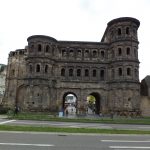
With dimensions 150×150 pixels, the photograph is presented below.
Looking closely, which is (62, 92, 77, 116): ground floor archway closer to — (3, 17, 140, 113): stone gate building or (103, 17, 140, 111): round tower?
(3, 17, 140, 113): stone gate building

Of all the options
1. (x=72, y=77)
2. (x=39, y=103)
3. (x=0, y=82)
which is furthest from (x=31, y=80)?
(x=0, y=82)

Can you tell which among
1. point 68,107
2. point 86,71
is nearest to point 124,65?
point 86,71

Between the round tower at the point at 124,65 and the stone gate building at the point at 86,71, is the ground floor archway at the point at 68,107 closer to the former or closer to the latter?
the stone gate building at the point at 86,71

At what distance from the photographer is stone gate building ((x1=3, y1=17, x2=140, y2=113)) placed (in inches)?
1885

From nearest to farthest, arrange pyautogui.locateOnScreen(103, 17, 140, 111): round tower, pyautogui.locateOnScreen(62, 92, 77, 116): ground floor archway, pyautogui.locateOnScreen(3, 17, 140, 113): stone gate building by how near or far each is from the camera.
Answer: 1. pyautogui.locateOnScreen(103, 17, 140, 111): round tower
2. pyautogui.locateOnScreen(3, 17, 140, 113): stone gate building
3. pyautogui.locateOnScreen(62, 92, 77, 116): ground floor archway

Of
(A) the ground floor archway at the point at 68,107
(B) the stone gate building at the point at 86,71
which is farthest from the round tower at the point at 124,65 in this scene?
(A) the ground floor archway at the point at 68,107

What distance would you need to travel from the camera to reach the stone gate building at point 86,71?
47.9 metres

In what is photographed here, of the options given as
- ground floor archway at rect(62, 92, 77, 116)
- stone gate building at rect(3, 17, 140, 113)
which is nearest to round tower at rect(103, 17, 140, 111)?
stone gate building at rect(3, 17, 140, 113)

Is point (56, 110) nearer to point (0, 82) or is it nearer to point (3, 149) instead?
point (3, 149)

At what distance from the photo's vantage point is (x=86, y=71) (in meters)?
51.2

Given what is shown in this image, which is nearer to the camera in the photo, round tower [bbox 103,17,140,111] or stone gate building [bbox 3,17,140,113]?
round tower [bbox 103,17,140,111]

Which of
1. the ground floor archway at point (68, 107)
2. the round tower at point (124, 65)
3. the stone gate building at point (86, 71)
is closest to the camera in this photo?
the round tower at point (124, 65)

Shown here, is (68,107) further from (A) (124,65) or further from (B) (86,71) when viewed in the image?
(A) (124,65)

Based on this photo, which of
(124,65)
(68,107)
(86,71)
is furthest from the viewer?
(68,107)
